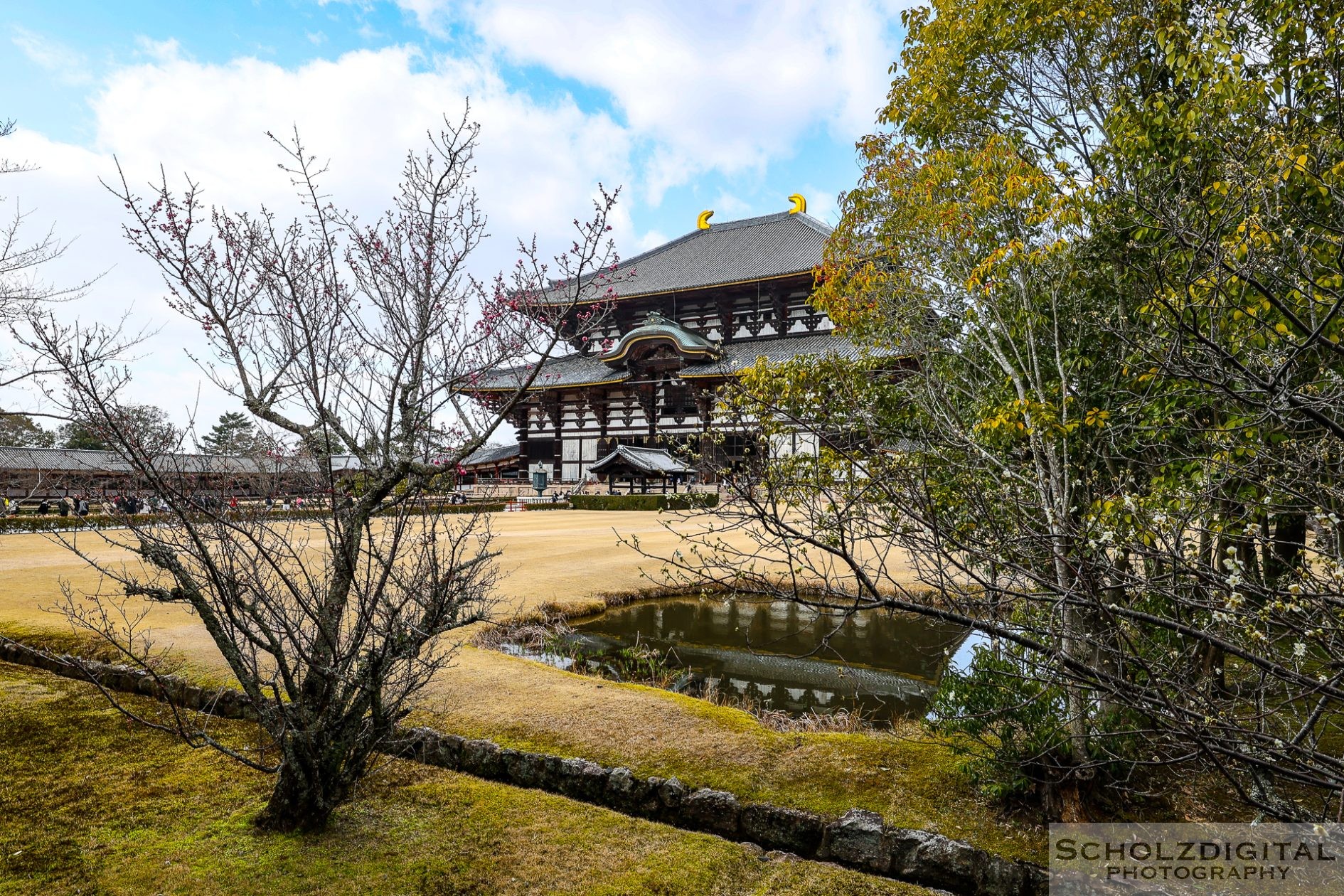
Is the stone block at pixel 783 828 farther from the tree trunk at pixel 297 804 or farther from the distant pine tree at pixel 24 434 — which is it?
the distant pine tree at pixel 24 434

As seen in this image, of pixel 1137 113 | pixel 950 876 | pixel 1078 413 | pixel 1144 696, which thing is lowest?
pixel 950 876

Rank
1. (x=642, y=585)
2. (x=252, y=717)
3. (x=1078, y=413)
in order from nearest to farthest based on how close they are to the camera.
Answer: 1. (x=1078, y=413)
2. (x=252, y=717)
3. (x=642, y=585)

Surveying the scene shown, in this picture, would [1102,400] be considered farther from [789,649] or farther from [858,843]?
[789,649]

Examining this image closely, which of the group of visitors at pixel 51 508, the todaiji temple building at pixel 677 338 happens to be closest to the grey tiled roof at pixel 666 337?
the todaiji temple building at pixel 677 338

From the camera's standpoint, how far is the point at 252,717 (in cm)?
560

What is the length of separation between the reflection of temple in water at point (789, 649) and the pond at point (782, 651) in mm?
16

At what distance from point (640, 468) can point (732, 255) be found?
41.6 ft

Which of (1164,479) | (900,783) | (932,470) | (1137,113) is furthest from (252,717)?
(1137,113)

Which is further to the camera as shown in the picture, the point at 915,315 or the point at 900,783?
the point at 915,315

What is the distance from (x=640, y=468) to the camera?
2920 centimetres

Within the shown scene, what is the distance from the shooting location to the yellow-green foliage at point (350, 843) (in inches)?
135

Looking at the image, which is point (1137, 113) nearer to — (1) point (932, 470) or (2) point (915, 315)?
(2) point (915, 315)

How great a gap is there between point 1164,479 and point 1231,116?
7.55ft

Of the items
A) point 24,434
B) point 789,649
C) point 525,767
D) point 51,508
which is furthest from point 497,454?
point 525,767
